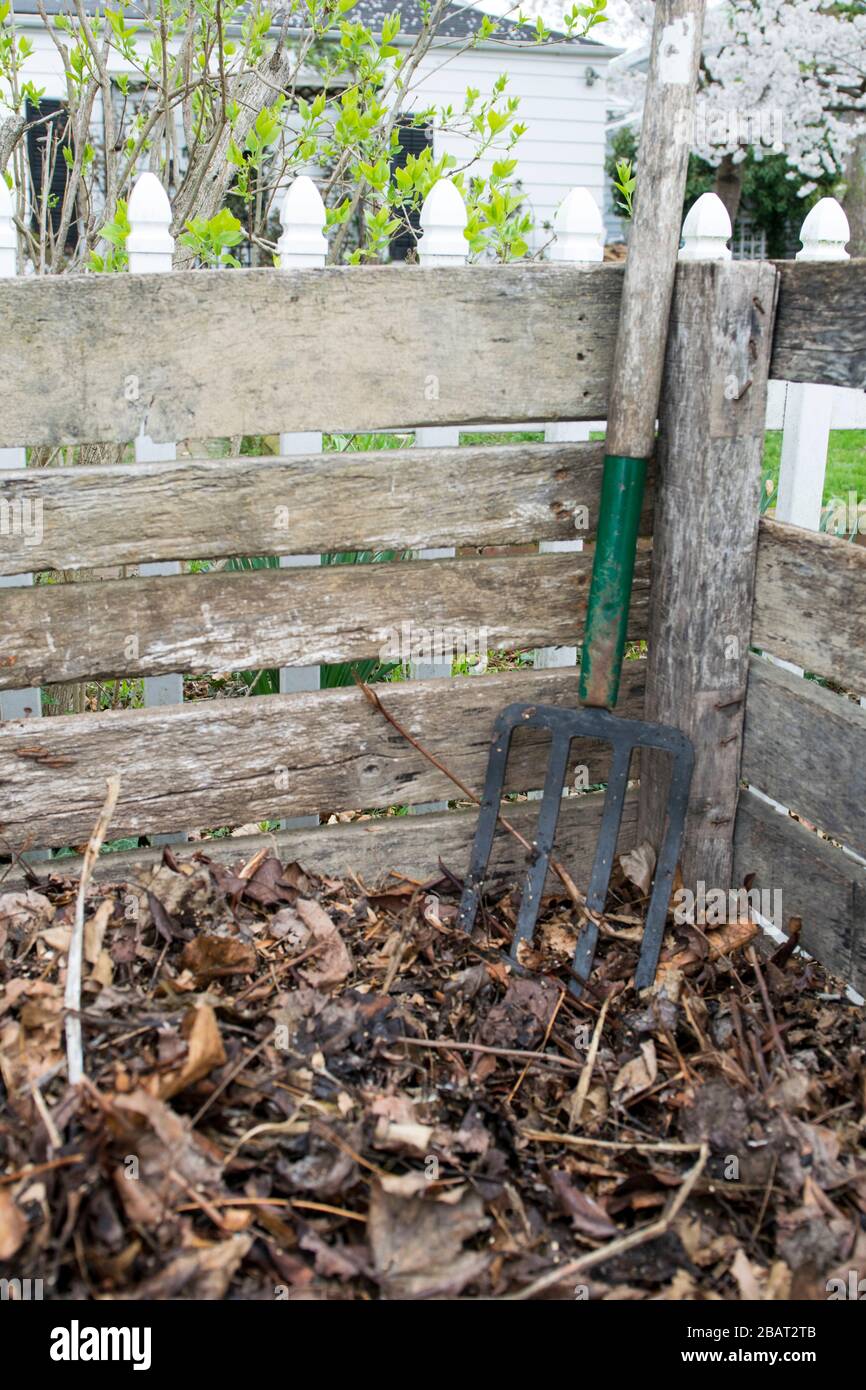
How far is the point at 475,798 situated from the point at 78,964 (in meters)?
1.09

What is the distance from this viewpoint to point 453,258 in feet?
9.34

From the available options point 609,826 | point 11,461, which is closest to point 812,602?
point 609,826

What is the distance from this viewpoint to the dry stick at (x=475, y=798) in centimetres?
280

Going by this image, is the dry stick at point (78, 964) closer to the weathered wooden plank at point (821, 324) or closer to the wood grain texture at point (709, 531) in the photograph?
the wood grain texture at point (709, 531)

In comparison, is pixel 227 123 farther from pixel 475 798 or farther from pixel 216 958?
pixel 216 958

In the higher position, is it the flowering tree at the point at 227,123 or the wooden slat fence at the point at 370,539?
the flowering tree at the point at 227,123

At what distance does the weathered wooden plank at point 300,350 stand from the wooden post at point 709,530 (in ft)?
0.68

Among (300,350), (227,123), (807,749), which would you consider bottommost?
(807,749)

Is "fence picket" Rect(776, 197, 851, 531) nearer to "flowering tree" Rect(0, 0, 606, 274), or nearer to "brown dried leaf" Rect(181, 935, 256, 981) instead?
"flowering tree" Rect(0, 0, 606, 274)

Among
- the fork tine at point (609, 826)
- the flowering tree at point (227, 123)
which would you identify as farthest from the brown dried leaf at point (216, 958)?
the flowering tree at point (227, 123)

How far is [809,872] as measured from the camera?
2.73 m

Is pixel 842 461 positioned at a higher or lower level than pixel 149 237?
lower
